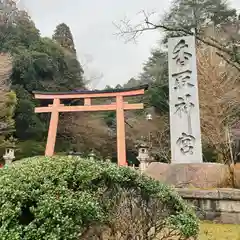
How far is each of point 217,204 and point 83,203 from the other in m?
4.03

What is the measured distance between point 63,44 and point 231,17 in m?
16.2

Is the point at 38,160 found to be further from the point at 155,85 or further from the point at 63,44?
the point at 63,44

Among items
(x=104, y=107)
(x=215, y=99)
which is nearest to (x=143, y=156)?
(x=104, y=107)

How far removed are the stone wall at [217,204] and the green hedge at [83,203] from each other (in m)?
2.97

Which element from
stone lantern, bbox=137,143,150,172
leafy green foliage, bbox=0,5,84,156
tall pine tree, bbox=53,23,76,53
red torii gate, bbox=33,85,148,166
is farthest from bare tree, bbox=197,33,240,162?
tall pine tree, bbox=53,23,76,53

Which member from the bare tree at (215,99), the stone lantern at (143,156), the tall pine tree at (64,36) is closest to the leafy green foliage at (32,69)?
the tall pine tree at (64,36)

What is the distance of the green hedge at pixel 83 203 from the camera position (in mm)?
2592

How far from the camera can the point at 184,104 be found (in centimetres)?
845

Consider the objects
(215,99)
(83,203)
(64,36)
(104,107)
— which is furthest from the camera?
(64,36)

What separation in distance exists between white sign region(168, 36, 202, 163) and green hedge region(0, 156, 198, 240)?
16.9 ft

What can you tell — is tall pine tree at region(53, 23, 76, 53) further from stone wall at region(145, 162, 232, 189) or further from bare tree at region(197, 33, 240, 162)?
stone wall at region(145, 162, 232, 189)

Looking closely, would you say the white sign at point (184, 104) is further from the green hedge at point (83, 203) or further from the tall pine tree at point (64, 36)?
the tall pine tree at point (64, 36)

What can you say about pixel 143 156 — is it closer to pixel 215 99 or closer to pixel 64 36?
pixel 215 99

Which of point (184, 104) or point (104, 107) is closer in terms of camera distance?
point (184, 104)
